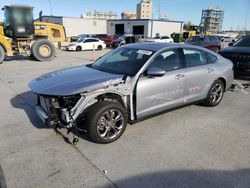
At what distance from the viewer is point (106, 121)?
12.1 feet

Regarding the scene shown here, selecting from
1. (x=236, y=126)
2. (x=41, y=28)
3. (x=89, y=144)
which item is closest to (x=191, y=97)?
(x=236, y=126)

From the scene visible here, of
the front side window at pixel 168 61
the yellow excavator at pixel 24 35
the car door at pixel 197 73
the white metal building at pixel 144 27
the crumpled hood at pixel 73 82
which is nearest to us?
the crumpled hood at pixel 73 82

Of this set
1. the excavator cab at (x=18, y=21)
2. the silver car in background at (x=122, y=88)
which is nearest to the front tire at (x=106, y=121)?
the silver car in background at (x=122, y=88)

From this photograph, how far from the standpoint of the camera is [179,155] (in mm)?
3424

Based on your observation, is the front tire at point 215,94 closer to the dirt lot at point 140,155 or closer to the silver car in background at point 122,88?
the silver car in background at point 122,88

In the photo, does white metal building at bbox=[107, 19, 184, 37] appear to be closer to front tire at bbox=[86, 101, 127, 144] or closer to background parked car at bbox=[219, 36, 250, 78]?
background parked car at bbox=[219, 36, 250, 78]

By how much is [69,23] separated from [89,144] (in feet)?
149

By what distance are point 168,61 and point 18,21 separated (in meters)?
11.8

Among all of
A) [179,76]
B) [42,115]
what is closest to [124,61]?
[179,76]

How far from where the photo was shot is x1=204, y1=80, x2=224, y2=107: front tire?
17.2ft

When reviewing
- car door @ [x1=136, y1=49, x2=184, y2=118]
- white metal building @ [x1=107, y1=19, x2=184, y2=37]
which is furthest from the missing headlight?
white metal building @ [x1=107, y1=19, x2=184, y2=37]

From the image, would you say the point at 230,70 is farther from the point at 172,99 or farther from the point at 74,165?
the point at 74,165

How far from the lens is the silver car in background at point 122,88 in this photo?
11.6 ft

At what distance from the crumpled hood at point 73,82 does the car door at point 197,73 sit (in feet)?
5.25
